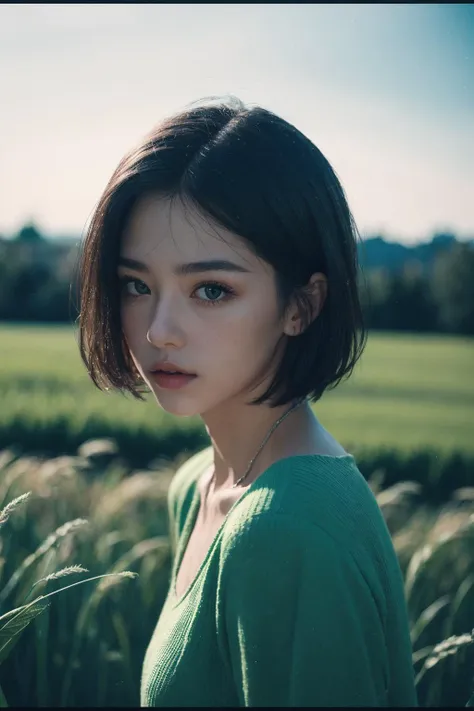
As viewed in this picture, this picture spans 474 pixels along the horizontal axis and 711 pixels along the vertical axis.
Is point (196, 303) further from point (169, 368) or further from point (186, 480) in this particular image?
point (186, 480)

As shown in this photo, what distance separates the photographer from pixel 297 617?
145cm

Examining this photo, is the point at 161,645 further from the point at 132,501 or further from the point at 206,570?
the point at 132,501

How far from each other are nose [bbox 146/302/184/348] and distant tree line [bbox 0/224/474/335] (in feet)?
13.2

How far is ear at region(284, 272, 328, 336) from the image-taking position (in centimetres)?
176

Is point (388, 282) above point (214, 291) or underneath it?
underneath

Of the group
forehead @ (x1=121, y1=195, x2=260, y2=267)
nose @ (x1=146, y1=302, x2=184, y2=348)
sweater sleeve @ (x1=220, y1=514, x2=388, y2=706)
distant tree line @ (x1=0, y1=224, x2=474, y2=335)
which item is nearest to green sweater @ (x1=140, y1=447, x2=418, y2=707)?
sweater sleeve @ (x1=220, y1=514, x2=388, y2=706)

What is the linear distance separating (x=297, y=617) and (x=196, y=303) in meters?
0.68

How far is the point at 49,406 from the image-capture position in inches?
231

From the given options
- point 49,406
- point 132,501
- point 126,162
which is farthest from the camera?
point 49,406

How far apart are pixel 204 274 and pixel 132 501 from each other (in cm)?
240

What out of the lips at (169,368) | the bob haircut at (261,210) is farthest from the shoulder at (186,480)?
the lips at (169,368)

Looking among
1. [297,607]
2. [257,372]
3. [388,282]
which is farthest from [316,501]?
[388,282]

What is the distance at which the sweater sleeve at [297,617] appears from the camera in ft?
4.69

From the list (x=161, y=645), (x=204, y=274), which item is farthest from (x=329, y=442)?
(x=161, y=645)
